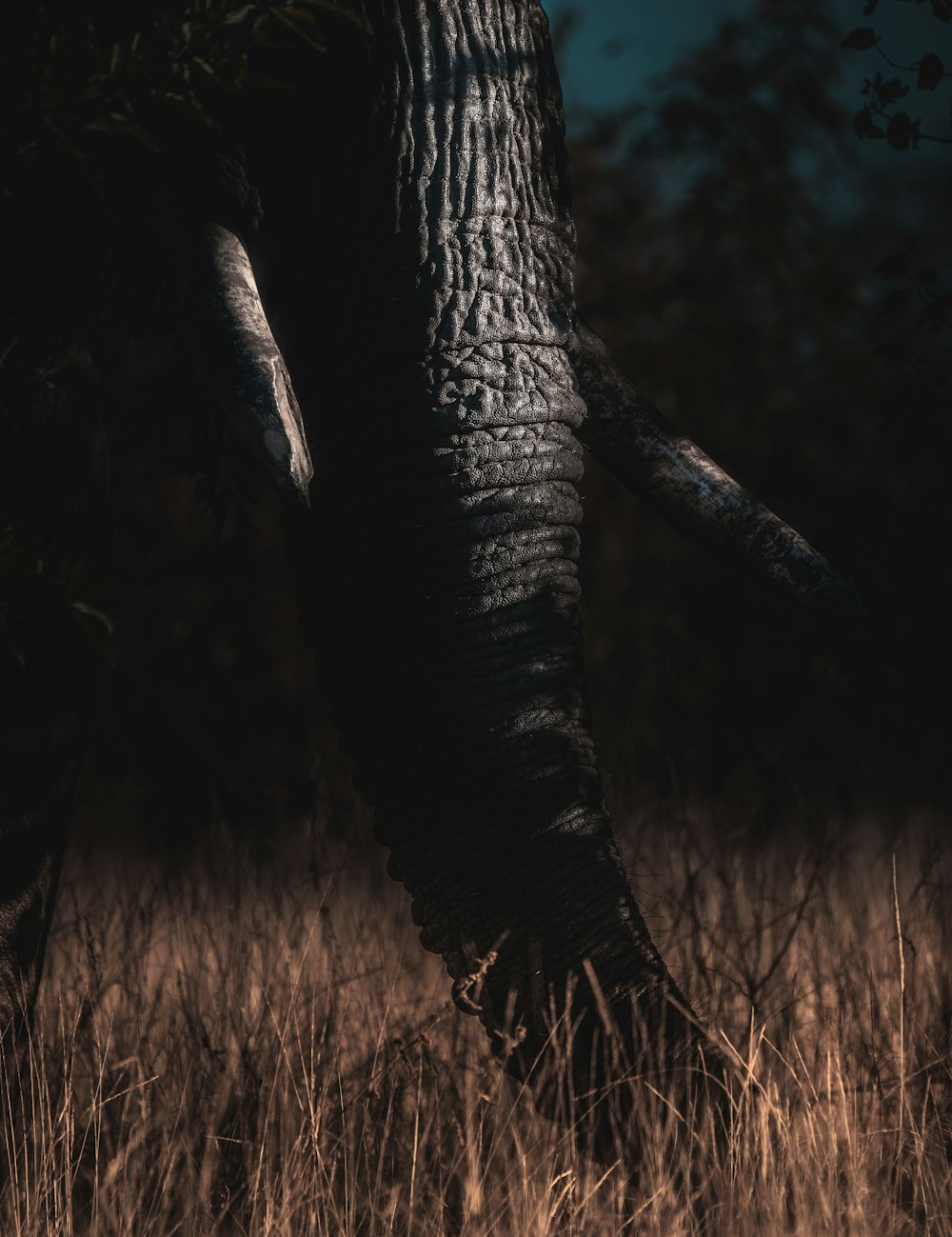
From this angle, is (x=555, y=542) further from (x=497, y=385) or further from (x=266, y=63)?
(x=266, y=63)

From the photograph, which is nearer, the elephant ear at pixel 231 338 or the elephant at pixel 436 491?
the elephant ear at pixel 231 338

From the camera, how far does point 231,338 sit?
2.29 metres

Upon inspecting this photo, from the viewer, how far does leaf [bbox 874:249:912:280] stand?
3.47 meters

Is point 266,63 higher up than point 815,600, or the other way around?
point 266,63

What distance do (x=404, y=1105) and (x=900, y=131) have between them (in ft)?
7.25

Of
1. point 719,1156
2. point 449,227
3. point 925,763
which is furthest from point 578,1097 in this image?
point 925,763

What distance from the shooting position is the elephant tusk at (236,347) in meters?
2.16

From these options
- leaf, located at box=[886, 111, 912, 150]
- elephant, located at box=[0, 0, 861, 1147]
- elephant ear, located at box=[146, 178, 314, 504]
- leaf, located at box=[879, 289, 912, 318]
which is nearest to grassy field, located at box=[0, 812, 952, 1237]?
elephant, located at box=[0, 0, 861, 1147]

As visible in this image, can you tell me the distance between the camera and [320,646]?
261 cm

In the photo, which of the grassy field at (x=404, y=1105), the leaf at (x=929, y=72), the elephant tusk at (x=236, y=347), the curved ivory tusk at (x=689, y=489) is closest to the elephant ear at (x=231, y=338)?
the elephant tusk at (x=236, y=347)

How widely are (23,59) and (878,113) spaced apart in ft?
6.54

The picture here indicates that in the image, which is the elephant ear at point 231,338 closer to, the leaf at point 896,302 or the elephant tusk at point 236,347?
the elephant tusk at point 236,347

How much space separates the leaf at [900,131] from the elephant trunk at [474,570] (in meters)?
1.12

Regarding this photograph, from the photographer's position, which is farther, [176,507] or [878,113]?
[176,507]
